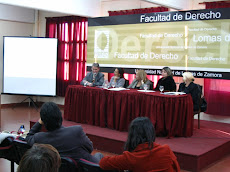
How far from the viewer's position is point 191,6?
718 centimetres

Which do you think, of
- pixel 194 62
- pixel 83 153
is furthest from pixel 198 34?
pixel 83 153

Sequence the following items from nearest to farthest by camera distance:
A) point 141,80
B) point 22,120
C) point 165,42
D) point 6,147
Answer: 1. point 6,147
2. point 141,80
3. point 165,42
4. point 22,120

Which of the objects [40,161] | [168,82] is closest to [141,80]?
[168,82]

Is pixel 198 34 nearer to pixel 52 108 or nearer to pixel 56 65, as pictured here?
pixel 56 65

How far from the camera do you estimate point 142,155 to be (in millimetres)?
2275

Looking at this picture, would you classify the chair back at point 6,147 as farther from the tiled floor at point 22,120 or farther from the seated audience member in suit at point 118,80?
the seated audience member in suit at point 118,80

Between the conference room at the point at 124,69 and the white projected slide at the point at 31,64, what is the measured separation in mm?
25

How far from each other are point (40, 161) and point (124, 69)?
6253 mm

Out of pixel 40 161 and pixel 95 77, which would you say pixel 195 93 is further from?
pixel 40 161

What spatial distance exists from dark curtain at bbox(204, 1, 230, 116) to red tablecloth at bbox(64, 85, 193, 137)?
1731mm

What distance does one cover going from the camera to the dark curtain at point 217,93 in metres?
6.65

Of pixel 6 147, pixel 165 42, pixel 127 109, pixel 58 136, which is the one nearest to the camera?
pixel 58 136

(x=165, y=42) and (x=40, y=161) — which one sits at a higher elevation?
(x=165, y=42)

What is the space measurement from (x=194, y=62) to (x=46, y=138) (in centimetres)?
442
